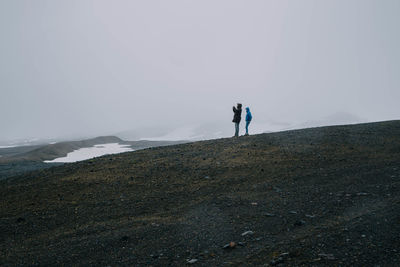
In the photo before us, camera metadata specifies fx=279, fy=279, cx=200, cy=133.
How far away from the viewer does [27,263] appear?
23.4ft

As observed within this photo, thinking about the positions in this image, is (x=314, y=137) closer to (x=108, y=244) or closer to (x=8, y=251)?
(x=108, y=244)

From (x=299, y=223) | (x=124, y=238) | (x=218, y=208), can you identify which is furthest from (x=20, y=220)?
(x=299, y=223)

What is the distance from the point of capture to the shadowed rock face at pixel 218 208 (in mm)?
6633

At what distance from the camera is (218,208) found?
9.52 metres

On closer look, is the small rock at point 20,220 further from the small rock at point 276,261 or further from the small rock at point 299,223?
the small rock at point 299,223

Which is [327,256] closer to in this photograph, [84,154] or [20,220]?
[20,220]

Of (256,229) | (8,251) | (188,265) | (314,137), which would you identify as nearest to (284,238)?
(256,229)

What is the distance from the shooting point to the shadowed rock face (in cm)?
663

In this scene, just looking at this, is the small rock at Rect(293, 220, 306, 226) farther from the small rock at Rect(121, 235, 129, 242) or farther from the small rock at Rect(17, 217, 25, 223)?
the small rock at Rect(17, 217, 25, 223)

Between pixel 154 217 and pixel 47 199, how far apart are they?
18.8 ft

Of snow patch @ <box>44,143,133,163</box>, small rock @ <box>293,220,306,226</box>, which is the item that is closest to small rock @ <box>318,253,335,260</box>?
small rock @ <box>293,220,306,226</box>

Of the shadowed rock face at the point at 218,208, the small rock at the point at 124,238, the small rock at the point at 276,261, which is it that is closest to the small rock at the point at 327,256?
the shadowed rock face at the point at 218,208

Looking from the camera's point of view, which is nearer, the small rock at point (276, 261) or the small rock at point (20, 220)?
the small rock at point (276, 261)

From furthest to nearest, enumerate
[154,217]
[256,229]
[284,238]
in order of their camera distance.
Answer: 1. [154,217]
2. [256,229]
3. [284,238]
